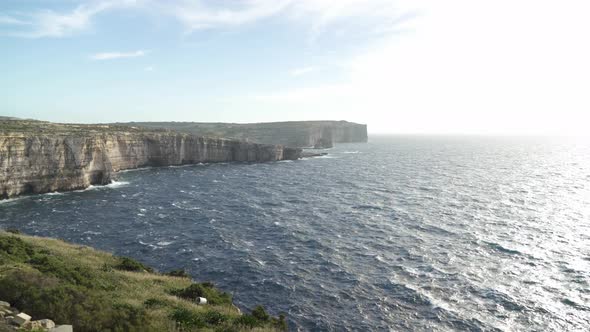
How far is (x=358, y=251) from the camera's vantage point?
155ft

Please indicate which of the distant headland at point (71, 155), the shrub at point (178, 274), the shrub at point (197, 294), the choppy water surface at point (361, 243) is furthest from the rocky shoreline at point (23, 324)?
the distant headland at point (71, 155)

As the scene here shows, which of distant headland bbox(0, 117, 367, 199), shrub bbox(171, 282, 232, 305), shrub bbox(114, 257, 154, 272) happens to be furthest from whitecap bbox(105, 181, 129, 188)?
shrub bbox(171, 282, 232, 305)

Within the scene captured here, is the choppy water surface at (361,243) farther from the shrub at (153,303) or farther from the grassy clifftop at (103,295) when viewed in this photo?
the shrub at (153,303)

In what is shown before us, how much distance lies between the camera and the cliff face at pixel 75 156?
73.8 metres

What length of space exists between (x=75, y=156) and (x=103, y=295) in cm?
7191

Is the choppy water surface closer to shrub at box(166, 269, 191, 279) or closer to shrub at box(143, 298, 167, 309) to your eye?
shrub at box(166, 269, 191, 279)

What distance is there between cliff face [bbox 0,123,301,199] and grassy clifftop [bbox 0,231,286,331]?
1800 inches

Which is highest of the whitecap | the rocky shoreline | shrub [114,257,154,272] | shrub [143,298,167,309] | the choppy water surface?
the rocky shoreline

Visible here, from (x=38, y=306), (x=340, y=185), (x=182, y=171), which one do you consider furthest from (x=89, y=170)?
(x=38, y=306)

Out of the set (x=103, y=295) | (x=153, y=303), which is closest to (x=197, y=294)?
(x=153, y=303)

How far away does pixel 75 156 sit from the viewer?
274ft

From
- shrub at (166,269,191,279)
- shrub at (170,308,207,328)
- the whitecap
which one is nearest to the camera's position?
shrub at (170,308,207,328)

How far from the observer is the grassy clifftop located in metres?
18.2

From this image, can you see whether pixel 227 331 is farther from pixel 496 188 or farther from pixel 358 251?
pixel 496 188
